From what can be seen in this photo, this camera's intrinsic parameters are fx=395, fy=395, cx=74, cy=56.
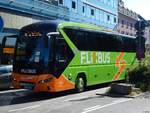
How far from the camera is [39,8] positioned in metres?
33.9

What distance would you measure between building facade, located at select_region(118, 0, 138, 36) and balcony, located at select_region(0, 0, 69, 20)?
1093 inches

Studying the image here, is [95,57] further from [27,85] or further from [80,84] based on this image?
[27,85]

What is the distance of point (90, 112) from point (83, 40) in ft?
22.5

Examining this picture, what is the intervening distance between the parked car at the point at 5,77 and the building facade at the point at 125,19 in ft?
152

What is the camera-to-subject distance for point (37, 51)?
1623 centimetres

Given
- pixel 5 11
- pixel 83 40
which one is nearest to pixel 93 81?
pixel 83 40

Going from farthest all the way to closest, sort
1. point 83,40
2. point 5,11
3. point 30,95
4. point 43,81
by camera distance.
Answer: point 5,11 → point 83,40 → point 30,95 → point 43,81

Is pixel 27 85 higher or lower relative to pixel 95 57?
lower

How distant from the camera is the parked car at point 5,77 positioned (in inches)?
736

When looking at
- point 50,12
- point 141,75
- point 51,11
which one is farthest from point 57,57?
point 51,11

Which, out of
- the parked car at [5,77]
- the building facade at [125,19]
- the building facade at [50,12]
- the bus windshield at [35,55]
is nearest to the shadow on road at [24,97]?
the parked car at [5,77]

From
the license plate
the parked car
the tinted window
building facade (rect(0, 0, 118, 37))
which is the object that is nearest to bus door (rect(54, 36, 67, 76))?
the tinted window

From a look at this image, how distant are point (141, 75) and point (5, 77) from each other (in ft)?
21.5

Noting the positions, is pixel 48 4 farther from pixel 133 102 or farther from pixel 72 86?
pixel 133 102
